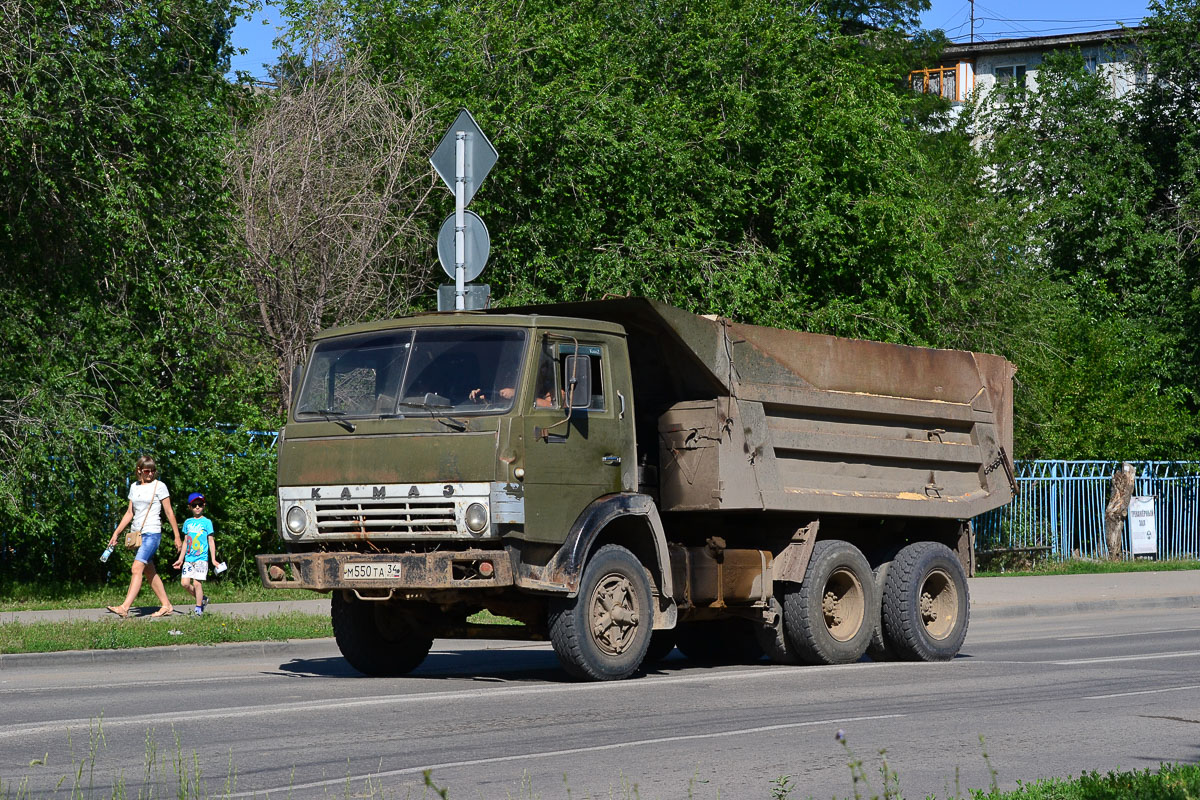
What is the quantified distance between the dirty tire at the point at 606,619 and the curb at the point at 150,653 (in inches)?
161

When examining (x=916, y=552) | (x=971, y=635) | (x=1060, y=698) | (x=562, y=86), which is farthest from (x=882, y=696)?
(x=562, y=86)

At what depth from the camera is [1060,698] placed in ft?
32.3

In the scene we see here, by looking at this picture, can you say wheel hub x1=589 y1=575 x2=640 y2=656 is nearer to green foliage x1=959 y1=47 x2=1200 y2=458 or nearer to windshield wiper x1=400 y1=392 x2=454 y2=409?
windshield wiper x1=400 y1=392 x2=454 y2=409


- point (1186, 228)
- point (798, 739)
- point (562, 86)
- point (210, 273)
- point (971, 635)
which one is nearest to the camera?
point (798, 739)

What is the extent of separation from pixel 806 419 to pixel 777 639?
184cm

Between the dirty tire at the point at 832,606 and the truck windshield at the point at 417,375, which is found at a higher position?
the truck windshield at the point at 417,375

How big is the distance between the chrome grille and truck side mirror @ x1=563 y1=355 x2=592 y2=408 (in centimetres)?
123

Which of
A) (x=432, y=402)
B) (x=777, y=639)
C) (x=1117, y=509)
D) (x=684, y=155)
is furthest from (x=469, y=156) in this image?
(x=1117, y=509)

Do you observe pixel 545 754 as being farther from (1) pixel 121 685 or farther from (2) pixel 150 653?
(2) pixel 150 653

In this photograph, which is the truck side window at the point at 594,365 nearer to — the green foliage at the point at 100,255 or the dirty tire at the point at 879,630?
the dirty tire at the point at 879,630

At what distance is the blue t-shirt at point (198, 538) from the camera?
16078 mm

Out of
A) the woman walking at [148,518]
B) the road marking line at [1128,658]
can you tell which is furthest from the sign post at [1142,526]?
the woman walking at [148,518]

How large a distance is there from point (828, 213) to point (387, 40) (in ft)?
27.2

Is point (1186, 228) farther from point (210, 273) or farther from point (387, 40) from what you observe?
point (210, 273)
